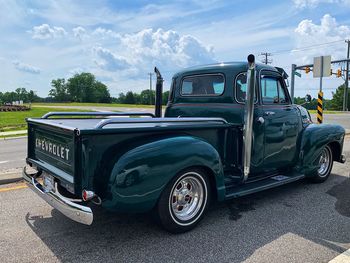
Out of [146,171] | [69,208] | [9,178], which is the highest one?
[146,171]

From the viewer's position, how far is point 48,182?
396 cm

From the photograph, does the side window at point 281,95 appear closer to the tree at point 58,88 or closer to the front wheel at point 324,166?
the front wheel at point 324,166

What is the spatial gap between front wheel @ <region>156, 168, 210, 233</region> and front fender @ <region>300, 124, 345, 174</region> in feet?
7.35

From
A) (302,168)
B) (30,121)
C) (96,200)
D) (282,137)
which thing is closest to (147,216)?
(96,200)

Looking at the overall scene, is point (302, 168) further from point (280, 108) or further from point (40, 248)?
point (40, 248)

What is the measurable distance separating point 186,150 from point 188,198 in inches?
25.2

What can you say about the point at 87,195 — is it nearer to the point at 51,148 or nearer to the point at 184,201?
the point at 51,148

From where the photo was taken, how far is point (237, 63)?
4934 millimetres

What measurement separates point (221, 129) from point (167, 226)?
143 centimetres

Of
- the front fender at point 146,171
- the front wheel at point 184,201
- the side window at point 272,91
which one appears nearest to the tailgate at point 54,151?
the front fender at point 146,171

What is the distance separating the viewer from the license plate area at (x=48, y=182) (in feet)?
12.5

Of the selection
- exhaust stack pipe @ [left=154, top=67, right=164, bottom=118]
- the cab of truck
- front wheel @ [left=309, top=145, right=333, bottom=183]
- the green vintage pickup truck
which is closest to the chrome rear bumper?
the green vintage pickup truck

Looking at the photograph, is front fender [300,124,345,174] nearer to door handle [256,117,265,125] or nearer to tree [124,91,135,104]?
door handle [256,117,265,125]

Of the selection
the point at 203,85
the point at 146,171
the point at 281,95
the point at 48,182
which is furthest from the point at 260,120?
the point at 48,182
